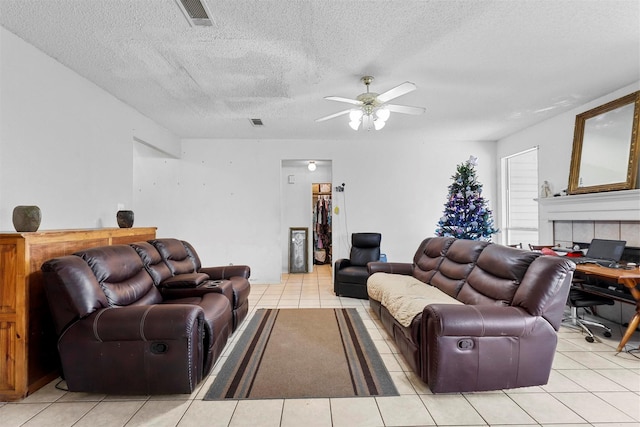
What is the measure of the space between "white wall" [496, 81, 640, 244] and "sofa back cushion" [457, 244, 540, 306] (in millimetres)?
2637

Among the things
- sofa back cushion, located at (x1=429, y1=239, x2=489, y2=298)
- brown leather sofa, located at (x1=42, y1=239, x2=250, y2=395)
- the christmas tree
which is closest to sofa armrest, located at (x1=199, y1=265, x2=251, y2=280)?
brown leather sofa, located at (x1=42, y1=239, x2=250, y2=395)

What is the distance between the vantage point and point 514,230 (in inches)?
226

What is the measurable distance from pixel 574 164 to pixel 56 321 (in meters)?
5.64

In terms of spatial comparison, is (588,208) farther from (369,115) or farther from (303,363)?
(303,363)

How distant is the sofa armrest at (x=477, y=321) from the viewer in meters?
2.01

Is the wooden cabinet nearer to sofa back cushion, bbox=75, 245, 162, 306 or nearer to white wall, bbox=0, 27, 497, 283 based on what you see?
sofa back cushion, bbox=75, 245, 162, 306

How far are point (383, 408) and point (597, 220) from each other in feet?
12.2

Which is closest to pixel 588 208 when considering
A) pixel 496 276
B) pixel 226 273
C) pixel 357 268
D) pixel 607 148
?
pixel 607 148

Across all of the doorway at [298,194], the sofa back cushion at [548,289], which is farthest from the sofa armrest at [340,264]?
the sofa back cushion at [548,289]

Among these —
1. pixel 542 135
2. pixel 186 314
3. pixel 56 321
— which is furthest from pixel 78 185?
pixel 542 135

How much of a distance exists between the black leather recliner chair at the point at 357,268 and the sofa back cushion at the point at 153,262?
2.50m

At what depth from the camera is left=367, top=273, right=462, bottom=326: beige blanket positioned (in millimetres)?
2506

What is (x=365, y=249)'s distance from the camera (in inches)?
211

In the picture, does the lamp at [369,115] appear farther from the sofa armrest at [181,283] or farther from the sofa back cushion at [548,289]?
the sofa armrest at [181,283]
